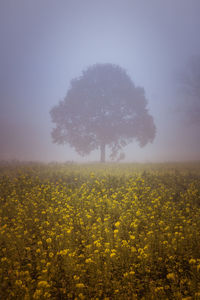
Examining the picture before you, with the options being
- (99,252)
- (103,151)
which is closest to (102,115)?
(103,151)

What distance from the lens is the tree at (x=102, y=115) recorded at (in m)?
24.8

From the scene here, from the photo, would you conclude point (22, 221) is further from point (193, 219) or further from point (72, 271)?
point (193, 219)

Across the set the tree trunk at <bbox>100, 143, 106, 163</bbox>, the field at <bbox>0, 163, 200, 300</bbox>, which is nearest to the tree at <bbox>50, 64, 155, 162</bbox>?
the tree trunk at <bbox>100, 143, 106, 163</bbox>

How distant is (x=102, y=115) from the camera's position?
24891mm

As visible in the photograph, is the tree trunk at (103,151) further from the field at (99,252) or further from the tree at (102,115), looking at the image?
the field at (99,252)

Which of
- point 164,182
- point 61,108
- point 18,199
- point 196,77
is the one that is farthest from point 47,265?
point 196,77

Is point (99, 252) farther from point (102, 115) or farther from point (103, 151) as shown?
point (102, 115)

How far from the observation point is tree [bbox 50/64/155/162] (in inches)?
975

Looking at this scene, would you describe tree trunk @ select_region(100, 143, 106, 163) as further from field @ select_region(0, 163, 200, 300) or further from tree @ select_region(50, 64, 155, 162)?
field @ select_region(0, 163, 200, 300)

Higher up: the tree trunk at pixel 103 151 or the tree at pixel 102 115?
the tree at pixel 102 115

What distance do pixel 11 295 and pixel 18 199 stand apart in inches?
224

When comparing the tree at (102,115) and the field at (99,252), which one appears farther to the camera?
the tree at (102,115)

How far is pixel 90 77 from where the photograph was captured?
85.4 ft

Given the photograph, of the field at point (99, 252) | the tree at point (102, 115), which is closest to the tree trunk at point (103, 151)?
the tree at point (102, 115)
